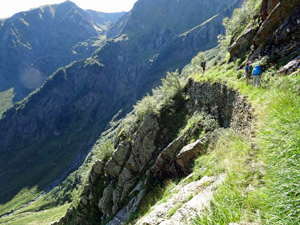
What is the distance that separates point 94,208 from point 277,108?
106ft

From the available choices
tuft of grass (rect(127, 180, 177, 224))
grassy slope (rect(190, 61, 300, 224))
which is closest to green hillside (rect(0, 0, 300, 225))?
grassy slope (rect(190, 61, 300, 224))

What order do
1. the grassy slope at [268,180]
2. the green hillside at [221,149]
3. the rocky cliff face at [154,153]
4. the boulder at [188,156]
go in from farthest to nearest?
the rocky cliff face at [154,153] < the boulder at [188,156] < the green hillside at [221,149] < the grassy slope at [268,180]

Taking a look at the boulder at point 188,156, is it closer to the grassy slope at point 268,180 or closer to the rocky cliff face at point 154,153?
the rocky cliff face at point 154,153

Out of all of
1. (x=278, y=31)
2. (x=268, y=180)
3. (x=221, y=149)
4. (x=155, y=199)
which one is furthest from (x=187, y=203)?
(x=278, y=31)

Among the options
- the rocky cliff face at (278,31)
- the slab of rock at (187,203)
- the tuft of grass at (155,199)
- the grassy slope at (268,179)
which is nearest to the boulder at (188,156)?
the tuft of grass at (155,199)

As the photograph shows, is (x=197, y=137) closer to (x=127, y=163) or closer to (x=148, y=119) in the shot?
(x=148, y=119)

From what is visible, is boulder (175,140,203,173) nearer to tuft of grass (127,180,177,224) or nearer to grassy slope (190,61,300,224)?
tuft of grass (127,180,177,224)

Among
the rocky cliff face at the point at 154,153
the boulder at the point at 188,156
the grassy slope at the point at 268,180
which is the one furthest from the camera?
the rocky cliff face at the point at 154,153

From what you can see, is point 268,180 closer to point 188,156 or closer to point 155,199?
point 188,156

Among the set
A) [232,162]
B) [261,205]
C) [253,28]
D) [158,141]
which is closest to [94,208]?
[158,141]

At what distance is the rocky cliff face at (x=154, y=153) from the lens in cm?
1616

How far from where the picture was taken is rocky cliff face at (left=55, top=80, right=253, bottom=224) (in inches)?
636

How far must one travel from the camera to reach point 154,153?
24.3 m

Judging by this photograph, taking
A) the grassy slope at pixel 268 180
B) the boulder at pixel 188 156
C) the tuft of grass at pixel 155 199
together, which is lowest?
the tuft of grass at pixel 155 199
